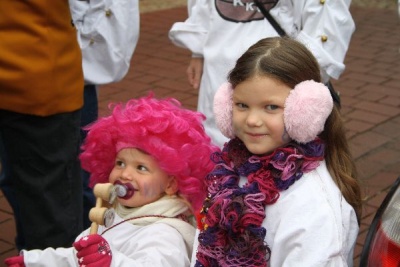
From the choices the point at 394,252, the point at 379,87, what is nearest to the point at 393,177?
the point at 379,87

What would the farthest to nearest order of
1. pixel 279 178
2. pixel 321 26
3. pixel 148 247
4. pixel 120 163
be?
pixel 321 26 → pixel 120 163 → pixel 148 247 → pixel 279 178

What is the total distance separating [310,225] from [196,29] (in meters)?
1.72

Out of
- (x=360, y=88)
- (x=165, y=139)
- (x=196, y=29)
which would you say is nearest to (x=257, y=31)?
(x=196, y=29)

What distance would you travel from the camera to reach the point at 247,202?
225 centimetres

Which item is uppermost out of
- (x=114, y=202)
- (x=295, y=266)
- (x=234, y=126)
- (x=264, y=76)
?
(x=264, y=76)

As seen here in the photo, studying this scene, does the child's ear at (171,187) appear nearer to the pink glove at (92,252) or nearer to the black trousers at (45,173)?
the pink glove at (92,252)

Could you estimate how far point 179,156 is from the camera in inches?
106

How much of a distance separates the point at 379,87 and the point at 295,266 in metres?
5.19

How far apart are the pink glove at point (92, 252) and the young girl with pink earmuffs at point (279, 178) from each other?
257 mm

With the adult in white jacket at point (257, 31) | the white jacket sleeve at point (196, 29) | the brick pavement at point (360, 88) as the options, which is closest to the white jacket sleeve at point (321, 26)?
the adult in white jacket at point (257, 31)

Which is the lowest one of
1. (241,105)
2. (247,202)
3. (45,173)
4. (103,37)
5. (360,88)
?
(360,88)

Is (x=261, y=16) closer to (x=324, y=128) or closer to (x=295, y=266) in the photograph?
(x=324, y=128)

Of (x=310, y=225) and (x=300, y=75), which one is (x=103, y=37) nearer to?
(x=300, y=75)

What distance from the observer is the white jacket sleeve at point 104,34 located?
3725 mm
